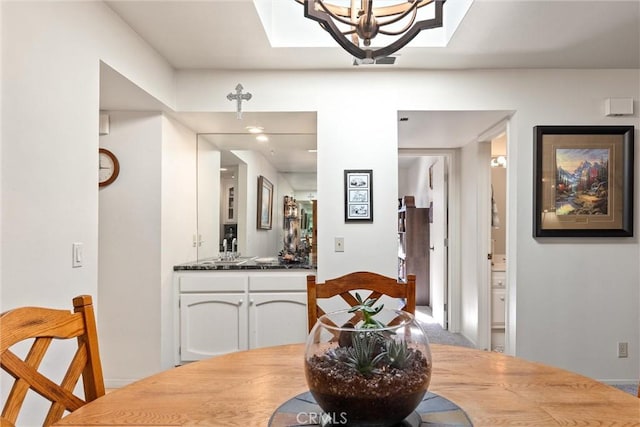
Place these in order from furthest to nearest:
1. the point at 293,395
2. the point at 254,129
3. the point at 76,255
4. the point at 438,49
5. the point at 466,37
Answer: the point at 254,129, the point at 438,49, the point at 466,37, the point at 76,255, the point at 293,395

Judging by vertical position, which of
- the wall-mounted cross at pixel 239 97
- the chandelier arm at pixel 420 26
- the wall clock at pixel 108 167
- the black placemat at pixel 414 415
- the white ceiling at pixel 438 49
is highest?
the white ceiling at pixel 438 49

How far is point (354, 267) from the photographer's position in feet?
8.96

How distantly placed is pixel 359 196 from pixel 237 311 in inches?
50.2

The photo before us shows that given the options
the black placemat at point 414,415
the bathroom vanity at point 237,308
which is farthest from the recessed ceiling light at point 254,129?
the black placemat at point 414,415

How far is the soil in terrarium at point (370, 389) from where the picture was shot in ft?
2.39

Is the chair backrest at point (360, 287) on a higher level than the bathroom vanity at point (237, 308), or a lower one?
higher

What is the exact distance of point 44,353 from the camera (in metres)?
0.91

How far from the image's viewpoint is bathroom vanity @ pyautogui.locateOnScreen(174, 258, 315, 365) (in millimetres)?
2895

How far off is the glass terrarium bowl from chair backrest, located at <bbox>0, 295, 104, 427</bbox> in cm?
64

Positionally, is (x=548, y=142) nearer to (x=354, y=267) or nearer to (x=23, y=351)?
(x=354, y=267)

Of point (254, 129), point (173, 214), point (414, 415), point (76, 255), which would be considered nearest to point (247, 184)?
point (254, 129)

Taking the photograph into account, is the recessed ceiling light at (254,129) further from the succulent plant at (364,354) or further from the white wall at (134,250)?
the succulent plant at (364,354)

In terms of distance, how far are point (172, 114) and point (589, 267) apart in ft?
10.6

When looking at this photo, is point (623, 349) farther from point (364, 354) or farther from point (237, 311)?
point (364, 354)
